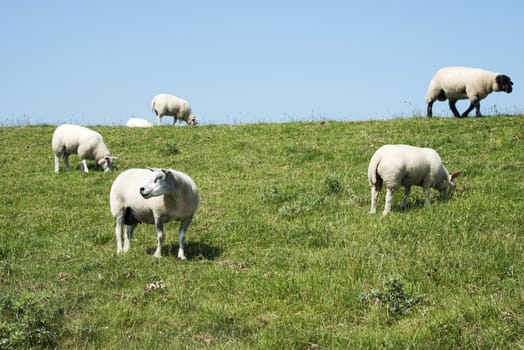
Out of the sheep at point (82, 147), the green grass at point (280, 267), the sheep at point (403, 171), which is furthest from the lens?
the sheep at point (82, 147)

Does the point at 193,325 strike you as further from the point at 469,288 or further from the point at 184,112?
Answer: the point at 184,112

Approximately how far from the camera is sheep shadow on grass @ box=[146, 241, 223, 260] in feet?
33.9

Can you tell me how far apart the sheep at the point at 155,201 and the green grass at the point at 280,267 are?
460mm

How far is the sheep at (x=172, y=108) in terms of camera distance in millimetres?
32688

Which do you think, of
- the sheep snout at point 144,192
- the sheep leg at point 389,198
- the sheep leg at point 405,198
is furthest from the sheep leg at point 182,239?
the sheep leg at point 405,198

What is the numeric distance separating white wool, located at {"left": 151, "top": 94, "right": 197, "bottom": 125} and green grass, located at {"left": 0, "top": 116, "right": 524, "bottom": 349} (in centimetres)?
1529

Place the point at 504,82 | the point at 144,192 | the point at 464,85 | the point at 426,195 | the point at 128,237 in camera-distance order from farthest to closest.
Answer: the point at 464,85 < the point at 504,82 < the point at 426,195 < the point at 128,237 < the point at 144,192

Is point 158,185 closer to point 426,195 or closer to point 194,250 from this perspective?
point 194,250

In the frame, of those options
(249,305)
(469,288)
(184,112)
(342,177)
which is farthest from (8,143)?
(469,288)

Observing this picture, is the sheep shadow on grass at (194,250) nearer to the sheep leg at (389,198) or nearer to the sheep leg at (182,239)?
the sheep leg at (182,239)

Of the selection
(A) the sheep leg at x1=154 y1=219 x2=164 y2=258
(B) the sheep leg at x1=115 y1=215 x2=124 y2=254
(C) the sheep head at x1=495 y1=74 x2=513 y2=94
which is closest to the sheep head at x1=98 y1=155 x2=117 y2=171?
(B) the sheep leg at x1=115 y1=215 x2=124 y2=254

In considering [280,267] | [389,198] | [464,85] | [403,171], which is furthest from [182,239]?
[464,85]

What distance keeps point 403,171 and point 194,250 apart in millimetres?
4381

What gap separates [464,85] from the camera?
2477cm
